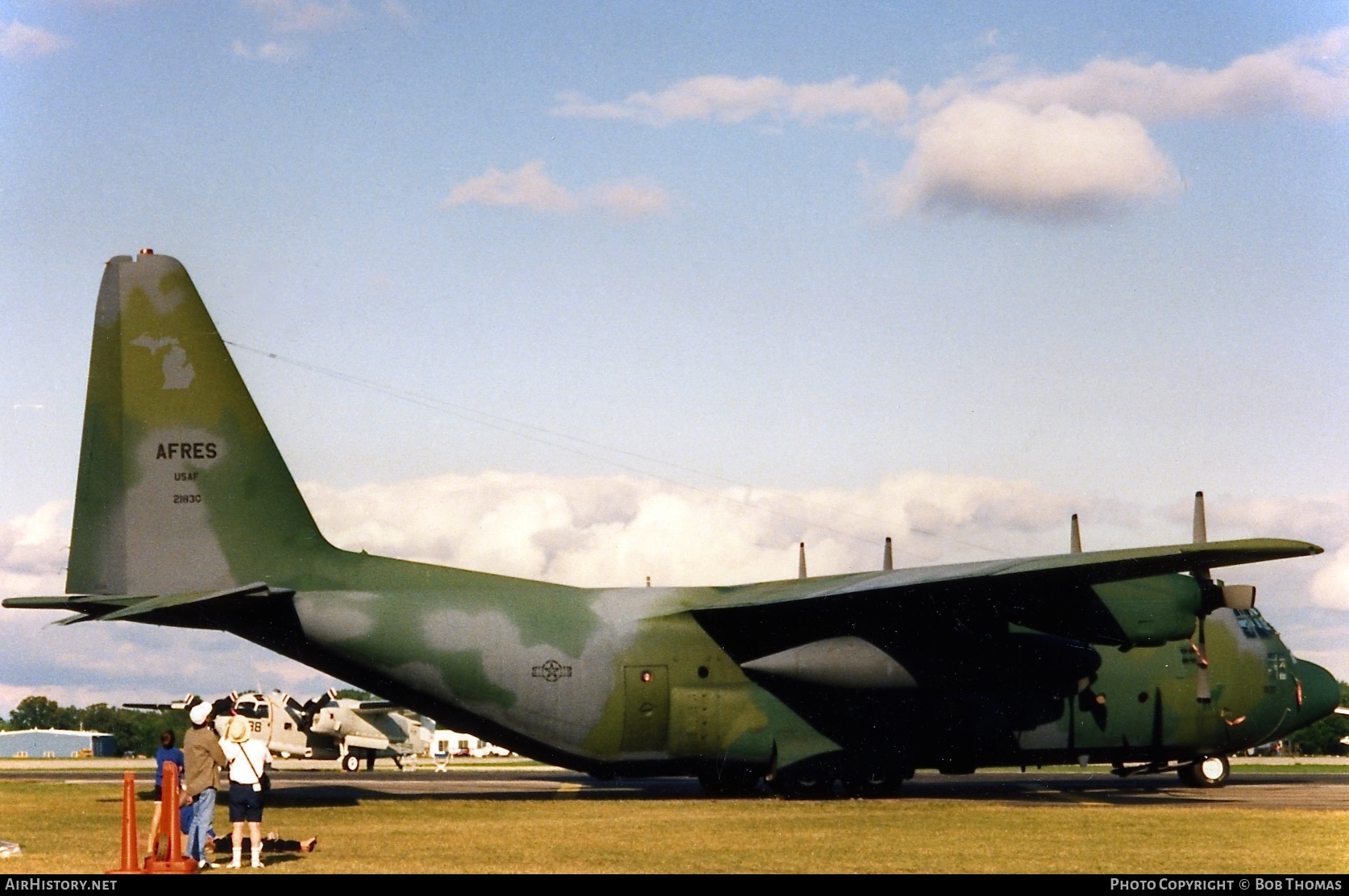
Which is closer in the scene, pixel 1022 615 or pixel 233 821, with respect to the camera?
pixel 233 821

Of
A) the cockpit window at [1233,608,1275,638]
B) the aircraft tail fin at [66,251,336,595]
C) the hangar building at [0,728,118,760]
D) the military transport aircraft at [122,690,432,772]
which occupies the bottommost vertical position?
the hangar building at [0,728,118,760]

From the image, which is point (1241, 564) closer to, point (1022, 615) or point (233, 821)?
point (1022, 615)

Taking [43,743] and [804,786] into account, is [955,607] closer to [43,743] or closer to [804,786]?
[804,786]

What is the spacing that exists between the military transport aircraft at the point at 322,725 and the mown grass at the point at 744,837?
70.7ft

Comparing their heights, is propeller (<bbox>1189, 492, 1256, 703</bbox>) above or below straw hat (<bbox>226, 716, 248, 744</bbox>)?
above

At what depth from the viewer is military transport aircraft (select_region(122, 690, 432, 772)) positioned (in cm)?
4644

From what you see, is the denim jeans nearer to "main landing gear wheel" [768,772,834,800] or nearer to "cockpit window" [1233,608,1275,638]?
"main landing gear wheel" [768,772,834,800]

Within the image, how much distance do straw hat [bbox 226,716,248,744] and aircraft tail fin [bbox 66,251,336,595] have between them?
794 centimetres

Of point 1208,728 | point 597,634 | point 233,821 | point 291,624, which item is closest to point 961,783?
point 1208,728

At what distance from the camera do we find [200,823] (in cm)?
1438

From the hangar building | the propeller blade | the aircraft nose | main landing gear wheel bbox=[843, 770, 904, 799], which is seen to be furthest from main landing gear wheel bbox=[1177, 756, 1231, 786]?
the hangar building

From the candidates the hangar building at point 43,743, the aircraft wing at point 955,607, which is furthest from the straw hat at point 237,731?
the hangar building at point 43,743

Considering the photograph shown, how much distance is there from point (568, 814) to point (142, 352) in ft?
31.8
